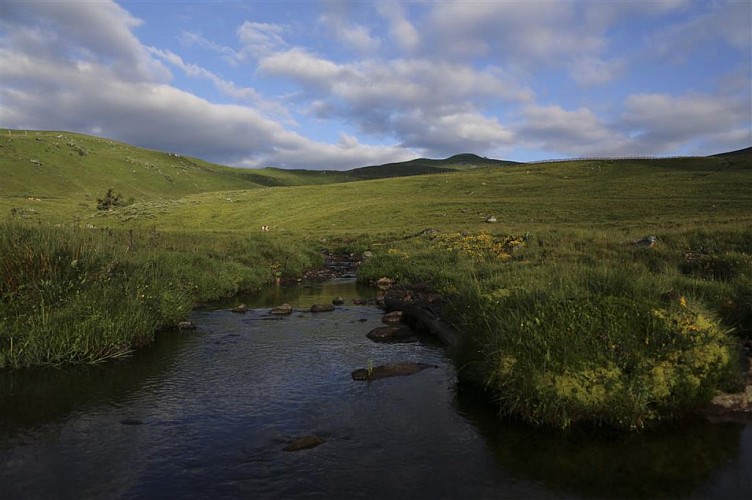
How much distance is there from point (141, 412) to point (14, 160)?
139428 mm

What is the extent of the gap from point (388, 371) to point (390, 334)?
12.6 feet

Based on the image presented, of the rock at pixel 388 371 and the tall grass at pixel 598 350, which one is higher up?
the tall grass at pixel 598 350

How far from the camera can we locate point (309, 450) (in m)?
9.06

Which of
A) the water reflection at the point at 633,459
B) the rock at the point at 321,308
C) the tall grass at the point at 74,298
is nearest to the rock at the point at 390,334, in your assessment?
the rock at the point at 321,308

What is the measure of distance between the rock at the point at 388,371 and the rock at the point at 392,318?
5.30 meters

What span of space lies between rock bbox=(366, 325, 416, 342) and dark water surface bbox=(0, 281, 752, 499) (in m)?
3.11

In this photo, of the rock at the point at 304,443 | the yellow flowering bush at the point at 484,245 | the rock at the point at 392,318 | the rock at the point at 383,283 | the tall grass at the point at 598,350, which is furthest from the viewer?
the yellow flowering bush at the point at 484,245

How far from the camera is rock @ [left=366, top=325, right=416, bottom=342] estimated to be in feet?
54.5

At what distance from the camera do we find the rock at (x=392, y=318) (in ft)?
62.4

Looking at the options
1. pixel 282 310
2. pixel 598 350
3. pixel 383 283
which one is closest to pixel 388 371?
pixel 598 350

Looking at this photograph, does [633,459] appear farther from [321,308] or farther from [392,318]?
[321,308]

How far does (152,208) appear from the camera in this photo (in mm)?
89375

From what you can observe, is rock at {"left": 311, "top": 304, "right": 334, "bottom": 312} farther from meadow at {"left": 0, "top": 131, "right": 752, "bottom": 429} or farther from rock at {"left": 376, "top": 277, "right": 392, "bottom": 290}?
rock at {"left": 376, "top": 277, "right": 392, "bottom": 290}

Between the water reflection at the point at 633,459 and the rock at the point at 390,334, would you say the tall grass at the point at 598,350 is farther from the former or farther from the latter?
the rock at the point at 390,334
